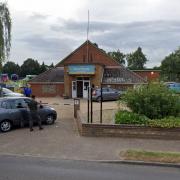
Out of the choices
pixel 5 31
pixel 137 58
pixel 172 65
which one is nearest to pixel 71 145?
pixel 5 31

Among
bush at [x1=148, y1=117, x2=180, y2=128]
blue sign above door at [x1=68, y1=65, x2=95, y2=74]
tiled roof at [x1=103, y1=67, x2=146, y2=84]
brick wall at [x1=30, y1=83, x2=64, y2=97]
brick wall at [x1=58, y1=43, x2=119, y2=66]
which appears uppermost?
brick wall at [x1=58, y1=43, x2=119, y2=66]

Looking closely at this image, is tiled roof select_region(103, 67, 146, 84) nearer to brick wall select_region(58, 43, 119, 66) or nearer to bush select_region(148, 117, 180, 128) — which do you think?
brick wall select_region(58, 43, 119, 66)

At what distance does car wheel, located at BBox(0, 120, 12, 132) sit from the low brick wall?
12.5 ft

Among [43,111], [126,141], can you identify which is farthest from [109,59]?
[126,141]

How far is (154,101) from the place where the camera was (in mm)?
15586

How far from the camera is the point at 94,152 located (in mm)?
11914

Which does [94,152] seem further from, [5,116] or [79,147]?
[5,116]

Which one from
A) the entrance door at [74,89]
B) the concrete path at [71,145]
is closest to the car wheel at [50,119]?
the concrete path at [71,145]

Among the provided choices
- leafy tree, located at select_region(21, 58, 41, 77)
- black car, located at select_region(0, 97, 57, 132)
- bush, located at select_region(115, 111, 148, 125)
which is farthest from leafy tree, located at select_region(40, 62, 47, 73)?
bush, located at select_region(115, 111, 148, 125)

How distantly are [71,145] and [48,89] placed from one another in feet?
122

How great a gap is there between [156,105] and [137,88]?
3.68 feet

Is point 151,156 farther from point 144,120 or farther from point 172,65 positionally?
point 172,65

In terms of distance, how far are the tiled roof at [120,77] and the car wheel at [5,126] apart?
3065 cm

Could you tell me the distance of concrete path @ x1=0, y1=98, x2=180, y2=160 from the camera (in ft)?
38.4
